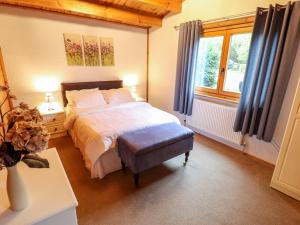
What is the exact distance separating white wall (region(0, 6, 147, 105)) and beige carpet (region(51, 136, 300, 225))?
1.67 m

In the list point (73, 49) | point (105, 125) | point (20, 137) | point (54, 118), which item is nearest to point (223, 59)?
point (105, 125)

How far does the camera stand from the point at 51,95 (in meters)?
3.17

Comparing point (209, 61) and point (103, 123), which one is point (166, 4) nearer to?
point (209, 61)

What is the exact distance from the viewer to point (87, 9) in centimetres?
294

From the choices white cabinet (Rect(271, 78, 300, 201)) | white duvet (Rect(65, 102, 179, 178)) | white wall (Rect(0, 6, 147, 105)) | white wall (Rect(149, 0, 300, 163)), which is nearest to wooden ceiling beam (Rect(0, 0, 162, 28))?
white wall (Rect(0, 6, 147, 105))

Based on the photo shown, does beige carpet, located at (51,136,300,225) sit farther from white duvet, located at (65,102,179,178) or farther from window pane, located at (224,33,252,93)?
window pane, located at (224,33,252,93)

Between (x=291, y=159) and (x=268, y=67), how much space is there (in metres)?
1.15

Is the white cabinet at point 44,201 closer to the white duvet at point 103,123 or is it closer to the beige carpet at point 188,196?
the beige carpet at point 188,196

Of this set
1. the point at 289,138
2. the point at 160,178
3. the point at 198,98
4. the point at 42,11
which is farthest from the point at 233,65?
the point at 42,11

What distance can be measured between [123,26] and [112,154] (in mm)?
2961

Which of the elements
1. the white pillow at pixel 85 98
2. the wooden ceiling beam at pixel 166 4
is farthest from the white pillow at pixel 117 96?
the wooden ceiling beam at pixel 166 4

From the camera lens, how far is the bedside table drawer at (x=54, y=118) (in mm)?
2953

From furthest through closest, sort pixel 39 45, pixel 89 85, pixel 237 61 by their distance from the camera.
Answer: pixel 89 85 < pixel 39 45 < pixel 237 61

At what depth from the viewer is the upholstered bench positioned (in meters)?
1.86
